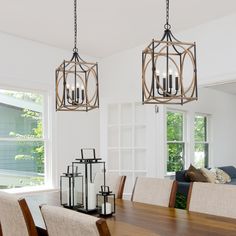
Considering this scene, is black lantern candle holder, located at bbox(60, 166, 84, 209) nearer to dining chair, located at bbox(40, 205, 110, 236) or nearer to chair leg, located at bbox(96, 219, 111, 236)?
dining chair, located at bbox(40, 205, 110, 236)

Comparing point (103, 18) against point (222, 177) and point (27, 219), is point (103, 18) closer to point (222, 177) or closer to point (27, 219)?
point (27, 219)

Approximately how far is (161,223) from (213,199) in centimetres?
59

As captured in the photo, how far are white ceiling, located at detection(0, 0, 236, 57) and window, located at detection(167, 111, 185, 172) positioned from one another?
98.0 inches

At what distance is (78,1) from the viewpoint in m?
3.23

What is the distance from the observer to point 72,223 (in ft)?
4.62

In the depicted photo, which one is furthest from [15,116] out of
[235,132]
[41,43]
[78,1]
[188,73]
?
[235,132]

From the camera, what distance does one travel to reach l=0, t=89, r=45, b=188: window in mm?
4070

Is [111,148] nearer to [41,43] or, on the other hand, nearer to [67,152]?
[67,152]

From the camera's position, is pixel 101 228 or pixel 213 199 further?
pixel 213 199

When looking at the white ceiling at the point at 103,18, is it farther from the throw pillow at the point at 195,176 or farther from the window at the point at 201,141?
the window at the point at 201,141

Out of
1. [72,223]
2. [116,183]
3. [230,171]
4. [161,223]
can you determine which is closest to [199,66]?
[116,183]

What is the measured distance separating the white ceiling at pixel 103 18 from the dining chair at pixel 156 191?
1.83 m

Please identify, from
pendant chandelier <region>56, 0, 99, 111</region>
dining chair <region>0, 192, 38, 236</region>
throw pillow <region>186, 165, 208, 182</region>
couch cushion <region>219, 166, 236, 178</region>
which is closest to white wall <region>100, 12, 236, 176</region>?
throw pillow <region>186, 165, 208, 182</region>

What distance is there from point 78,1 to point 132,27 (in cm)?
96
